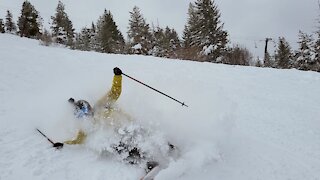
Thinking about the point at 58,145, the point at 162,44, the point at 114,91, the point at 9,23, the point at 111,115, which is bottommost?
the point at 58,145

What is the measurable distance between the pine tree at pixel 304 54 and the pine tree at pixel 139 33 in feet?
55.9

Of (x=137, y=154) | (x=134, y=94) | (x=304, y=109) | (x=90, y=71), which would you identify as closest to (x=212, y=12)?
(x=90, y=71)

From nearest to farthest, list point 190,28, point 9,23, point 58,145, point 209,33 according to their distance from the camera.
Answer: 1. point 58,145
2. point 209,33
3. point 190,28
4. point 9,23

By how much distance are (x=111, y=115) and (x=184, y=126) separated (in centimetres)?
173

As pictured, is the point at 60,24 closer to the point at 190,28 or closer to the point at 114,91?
the point at 190,28

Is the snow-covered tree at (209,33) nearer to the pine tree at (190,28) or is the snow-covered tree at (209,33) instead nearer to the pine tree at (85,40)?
the pine tree at (190,28)

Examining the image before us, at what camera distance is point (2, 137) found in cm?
746

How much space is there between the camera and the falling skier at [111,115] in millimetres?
6938

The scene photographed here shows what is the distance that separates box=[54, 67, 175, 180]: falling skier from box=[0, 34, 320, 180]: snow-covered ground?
210 millimetres

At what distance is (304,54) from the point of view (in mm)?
36656

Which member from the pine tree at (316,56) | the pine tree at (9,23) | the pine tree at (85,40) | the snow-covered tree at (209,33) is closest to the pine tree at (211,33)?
the snow-covered tree at (209,33)

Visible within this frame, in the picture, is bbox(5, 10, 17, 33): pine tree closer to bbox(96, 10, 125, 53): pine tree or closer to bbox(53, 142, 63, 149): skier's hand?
bbox(96, 10, 125, 53): pine tree

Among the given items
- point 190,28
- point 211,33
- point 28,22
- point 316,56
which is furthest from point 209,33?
point 28,22

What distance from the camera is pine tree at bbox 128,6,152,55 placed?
36.7m
